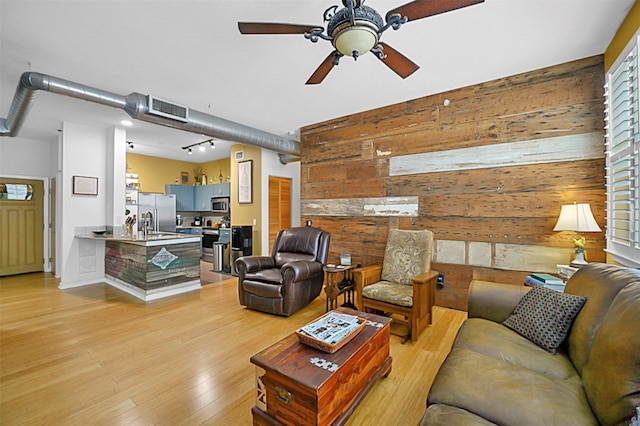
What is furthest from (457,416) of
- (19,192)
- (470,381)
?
(19,192)

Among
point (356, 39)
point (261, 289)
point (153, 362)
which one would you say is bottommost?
point (153, 362)

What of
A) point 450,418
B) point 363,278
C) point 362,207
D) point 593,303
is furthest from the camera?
point 362,207

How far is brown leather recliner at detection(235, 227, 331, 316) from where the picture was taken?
329 cm

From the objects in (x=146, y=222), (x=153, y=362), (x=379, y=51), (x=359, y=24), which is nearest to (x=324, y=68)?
(x=379, y=51)

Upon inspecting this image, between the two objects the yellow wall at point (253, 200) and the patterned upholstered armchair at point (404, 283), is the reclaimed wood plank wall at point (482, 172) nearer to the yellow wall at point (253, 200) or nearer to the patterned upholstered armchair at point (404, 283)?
the patterned upholstered armchair at point (404, 283)

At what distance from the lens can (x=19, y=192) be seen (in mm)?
5500

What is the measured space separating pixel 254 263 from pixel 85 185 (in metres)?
3.56

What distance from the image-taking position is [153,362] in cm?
232

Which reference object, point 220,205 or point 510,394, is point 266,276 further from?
point 220,205

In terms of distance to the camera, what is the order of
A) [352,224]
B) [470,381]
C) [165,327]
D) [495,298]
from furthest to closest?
[352,224] < [165,327] < [495,298] < [470,381]

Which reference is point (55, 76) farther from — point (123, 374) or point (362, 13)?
point (362, 13)

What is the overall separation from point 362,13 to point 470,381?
2.00 m

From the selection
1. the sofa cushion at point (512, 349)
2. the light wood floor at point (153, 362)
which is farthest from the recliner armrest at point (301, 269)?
the sofa cushion at point (512, 349)

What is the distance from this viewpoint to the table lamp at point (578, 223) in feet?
8.21
